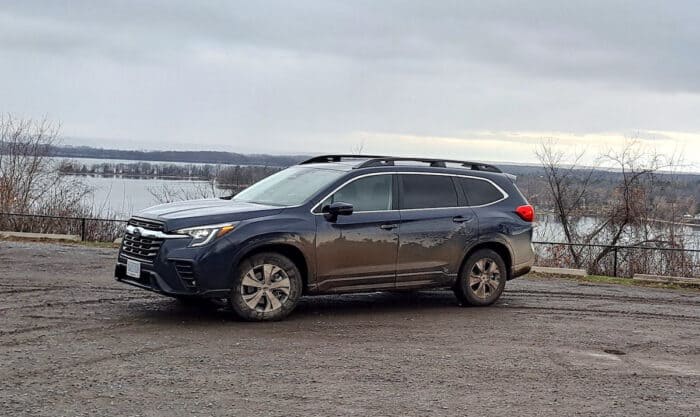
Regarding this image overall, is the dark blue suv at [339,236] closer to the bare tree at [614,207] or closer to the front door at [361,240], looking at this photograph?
the front door at [361,240]

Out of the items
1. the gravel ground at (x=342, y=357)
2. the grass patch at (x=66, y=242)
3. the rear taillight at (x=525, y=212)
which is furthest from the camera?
the grass patch at (x=66, y=242)

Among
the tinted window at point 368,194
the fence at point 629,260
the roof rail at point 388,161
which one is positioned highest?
the roof rail at point 388,161

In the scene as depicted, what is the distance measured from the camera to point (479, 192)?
34.6 feet

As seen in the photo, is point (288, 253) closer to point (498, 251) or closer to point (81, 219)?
point (498, 251)

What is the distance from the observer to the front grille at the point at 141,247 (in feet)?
27.7

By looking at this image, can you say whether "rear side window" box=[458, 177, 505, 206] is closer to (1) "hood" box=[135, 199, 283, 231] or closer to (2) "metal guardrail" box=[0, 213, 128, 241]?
(1) "hood" box=[135, 199, 283, 231]

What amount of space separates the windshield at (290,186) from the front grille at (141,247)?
4.95 ft

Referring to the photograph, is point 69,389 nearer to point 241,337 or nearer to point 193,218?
point 241,337

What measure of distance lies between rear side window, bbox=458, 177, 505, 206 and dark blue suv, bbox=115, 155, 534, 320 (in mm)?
16

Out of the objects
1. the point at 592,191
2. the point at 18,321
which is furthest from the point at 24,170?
the point at 18,321

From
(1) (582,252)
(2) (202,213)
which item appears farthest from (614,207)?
(2) (202,213)

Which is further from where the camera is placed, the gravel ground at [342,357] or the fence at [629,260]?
the fence at [629,260]

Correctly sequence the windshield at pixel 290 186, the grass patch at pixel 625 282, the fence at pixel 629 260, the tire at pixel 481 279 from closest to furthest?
1. the windshield at pixel 290 186
2. the tire at pixel 481 279
3. the grass patch at pixel 625 282
4. the fence at pixel 629 260

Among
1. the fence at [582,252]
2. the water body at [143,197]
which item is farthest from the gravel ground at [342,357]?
the water body at [143,197]
